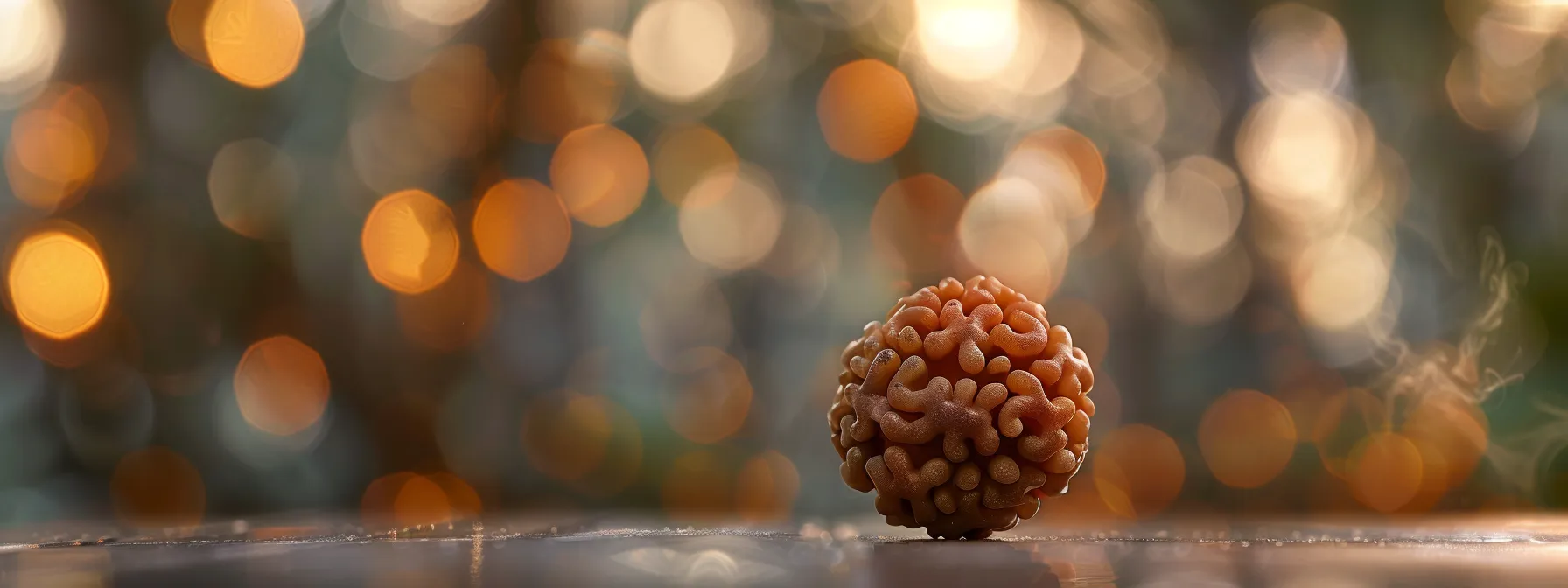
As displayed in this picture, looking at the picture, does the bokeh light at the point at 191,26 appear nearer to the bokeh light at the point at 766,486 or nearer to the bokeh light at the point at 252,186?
the bokeh light at the point at 252,186

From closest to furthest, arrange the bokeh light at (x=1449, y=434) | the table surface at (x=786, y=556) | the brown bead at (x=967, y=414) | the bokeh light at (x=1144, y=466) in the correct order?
the table surface at (x=786, y=556) < the brown bead at (x=967, y=414) < the bokeh light at (x=1449, y=434) < the bokeh light at (x=1144, y=466)

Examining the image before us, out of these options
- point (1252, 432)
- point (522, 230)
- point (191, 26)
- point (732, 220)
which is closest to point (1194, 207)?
point (1252, 432)

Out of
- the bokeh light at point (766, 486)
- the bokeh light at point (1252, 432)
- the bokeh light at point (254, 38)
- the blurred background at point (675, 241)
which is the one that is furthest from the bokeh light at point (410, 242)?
the bokeh light at point (1252, 432)

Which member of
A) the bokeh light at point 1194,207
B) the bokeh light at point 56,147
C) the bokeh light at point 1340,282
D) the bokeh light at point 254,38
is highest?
the bokeh light at point 254,38

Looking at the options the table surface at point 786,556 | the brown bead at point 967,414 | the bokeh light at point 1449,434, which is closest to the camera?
the table surface at point 786,556

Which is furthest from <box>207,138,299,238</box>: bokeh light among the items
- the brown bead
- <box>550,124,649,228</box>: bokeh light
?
the brown bead

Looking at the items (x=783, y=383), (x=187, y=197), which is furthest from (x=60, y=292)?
(x=783, y=383)
